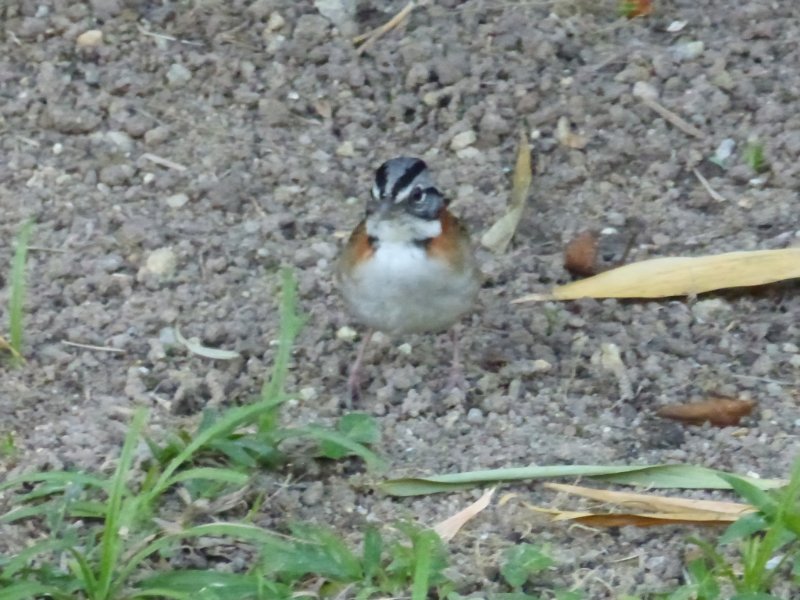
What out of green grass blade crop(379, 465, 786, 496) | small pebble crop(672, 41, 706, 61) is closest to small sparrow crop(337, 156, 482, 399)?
green grass blade crop(379, 465, 786, 496)

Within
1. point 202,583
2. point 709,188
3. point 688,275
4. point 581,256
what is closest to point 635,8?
point 709,188

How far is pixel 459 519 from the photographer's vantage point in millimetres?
4590

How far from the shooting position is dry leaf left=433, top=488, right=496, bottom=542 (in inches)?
179

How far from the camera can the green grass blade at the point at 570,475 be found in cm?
470

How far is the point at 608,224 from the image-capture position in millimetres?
6094

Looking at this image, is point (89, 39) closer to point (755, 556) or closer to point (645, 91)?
point (645, 91)

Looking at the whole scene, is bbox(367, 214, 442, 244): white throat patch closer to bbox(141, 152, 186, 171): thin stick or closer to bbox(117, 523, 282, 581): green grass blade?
bbox(117, 523, 282, 581): green grass blade

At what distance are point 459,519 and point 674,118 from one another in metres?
2.62

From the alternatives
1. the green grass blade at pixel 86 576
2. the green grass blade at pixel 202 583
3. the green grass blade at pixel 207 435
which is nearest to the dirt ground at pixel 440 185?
the green grass blade at pixel 207 435

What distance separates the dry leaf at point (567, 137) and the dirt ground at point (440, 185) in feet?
0.11

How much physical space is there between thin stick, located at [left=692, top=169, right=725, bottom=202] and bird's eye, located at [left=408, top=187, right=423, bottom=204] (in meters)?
1.66

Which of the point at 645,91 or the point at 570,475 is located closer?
the point at 570,475

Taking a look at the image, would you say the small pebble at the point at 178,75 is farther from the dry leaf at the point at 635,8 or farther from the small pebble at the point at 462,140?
the dry leaf at the point at 635,8

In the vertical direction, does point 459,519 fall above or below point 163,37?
below
